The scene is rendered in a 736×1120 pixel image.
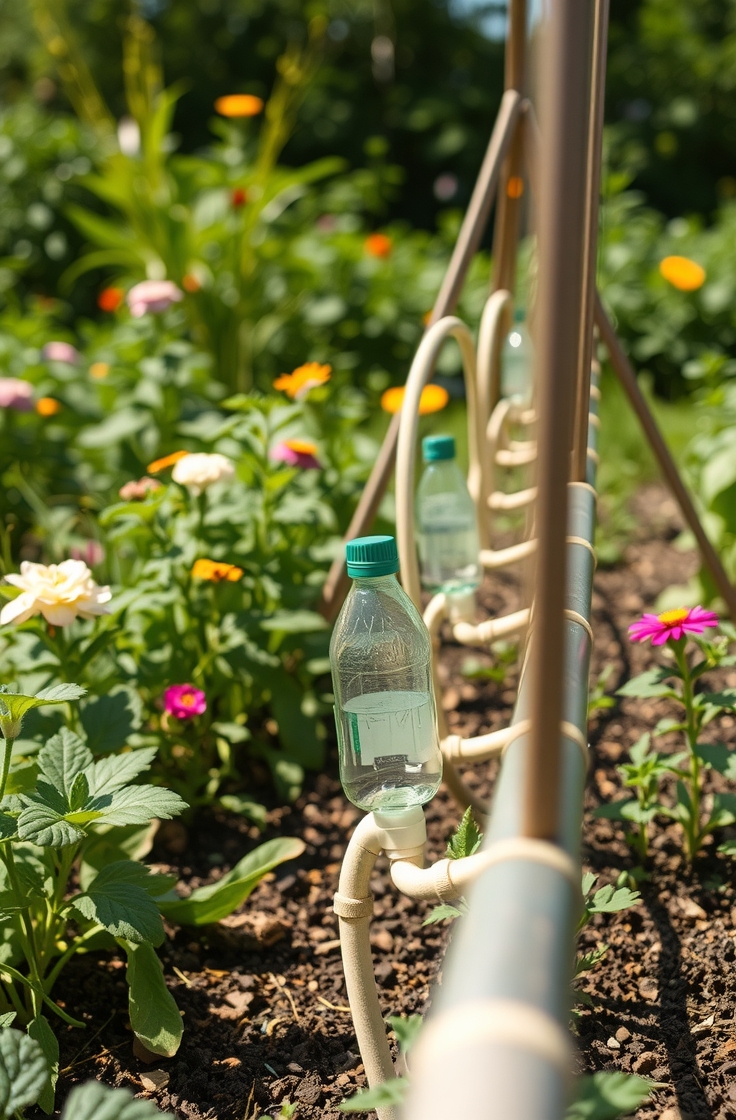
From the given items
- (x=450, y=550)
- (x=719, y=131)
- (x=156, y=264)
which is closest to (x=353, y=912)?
(x=450, y=550)

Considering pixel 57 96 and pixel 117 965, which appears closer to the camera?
pixel 117 965

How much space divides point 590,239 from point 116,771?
3.01 feet

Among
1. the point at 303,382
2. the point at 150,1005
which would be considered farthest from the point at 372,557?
the point at 303,382

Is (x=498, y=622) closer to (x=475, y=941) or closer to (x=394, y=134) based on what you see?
(x=475, y=941)

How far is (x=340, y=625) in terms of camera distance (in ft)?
4.00

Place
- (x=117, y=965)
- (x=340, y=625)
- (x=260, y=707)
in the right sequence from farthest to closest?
(x=260, y=707), (x=117, y=965), (x=340, y=625)

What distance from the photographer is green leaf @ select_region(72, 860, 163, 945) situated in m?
1.22

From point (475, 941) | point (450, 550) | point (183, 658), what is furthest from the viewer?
point (183, 658)

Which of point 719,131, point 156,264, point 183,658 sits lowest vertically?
point 183,658

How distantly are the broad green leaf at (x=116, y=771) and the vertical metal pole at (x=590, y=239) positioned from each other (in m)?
0.68

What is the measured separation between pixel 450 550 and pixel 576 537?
718 mm

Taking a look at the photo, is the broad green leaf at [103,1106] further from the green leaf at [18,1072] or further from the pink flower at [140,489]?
the pink flower at [140,489]

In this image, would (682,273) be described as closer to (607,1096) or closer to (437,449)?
(437,449)

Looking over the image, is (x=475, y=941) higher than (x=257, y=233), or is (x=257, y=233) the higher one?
(x=257, y=233)
